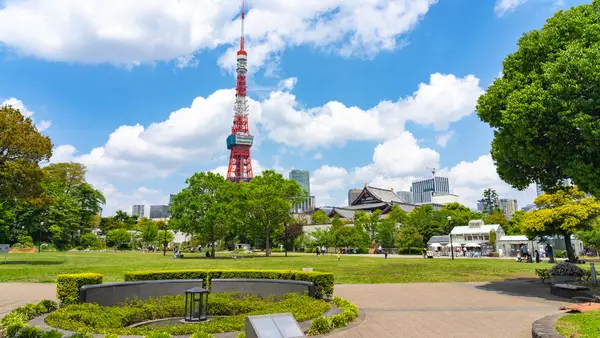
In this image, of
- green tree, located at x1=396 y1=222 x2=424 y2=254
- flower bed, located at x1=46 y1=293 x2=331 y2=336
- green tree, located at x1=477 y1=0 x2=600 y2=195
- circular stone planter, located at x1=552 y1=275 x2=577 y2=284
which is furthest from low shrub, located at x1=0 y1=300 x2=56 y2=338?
green tree, located at x1=396 y1=222 x2=424 y2=254

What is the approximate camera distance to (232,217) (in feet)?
144

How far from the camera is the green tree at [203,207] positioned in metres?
42.7

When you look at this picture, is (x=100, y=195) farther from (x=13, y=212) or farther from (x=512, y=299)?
(x=512, y=299)

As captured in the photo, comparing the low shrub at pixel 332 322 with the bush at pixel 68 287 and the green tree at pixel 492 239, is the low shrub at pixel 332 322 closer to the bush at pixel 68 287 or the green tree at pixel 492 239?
the bush at pixel 68 287

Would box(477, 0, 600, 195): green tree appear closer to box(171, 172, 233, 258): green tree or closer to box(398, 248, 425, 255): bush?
box(171, 172, 233, 258): green tree

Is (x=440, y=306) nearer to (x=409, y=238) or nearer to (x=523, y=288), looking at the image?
(x=523, y=288)

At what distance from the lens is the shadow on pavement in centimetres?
1306

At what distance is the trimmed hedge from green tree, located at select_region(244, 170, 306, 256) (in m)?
32.4

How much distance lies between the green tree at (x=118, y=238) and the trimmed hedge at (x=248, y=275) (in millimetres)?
63871

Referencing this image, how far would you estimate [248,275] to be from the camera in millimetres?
13562

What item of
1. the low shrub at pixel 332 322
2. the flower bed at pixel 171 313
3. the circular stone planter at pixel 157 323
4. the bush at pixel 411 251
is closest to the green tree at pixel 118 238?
the bush at pixel 411 251

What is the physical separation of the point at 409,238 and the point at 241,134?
172ft

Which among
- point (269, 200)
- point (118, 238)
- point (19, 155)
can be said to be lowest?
point (118, 238)

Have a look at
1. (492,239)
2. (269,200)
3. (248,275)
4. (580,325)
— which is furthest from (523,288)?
(492,239)
